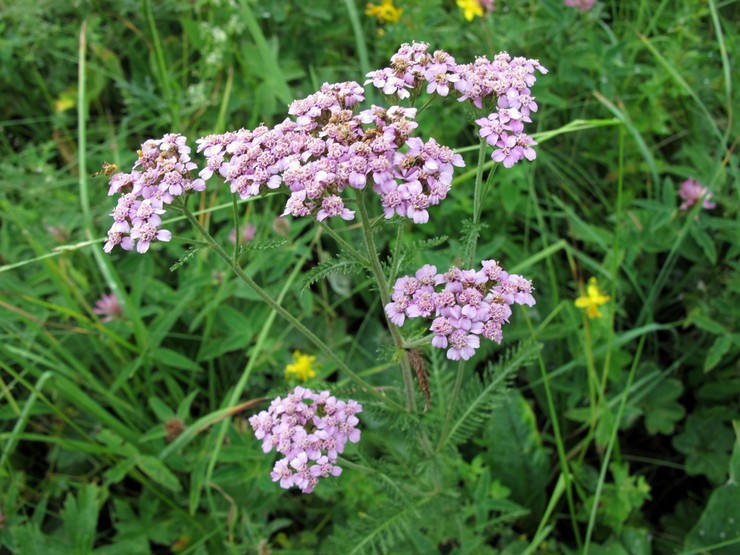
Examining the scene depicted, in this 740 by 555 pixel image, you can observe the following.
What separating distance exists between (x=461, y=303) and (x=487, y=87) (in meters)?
0.53

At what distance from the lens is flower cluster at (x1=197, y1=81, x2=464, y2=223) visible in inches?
55.5

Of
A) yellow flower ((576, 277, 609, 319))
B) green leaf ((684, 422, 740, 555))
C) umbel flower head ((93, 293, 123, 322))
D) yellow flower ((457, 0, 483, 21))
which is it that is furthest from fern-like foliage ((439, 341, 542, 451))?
yellow flower ((457, 0, 483, 21))

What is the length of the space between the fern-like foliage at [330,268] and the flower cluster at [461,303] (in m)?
0.13

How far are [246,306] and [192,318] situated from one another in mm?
238

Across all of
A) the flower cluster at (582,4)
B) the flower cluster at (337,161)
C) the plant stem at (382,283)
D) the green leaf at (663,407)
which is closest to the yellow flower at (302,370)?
the plant stem at (382,283)

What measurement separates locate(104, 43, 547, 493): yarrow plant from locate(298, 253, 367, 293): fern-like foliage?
16 mm

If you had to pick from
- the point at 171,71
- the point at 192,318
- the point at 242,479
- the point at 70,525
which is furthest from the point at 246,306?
the point at 171,71

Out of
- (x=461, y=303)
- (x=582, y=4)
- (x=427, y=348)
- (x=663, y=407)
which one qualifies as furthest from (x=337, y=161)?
(x=582, y=4)

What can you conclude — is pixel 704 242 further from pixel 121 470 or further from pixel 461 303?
pixel 121 470

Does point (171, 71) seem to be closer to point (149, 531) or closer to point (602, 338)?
point (149, 531)

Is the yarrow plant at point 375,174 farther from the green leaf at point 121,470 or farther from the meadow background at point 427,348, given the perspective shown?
the green leaf at point 121,470

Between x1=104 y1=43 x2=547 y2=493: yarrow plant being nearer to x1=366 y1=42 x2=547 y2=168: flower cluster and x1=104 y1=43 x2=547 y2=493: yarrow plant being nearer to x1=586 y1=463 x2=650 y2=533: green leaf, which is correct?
x1=366 y1=42 x2=547 y2=168: flower cluster

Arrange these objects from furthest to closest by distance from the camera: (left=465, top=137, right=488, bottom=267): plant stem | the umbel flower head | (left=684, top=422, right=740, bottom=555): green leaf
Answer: the umbel flower head → (left=684, top=422, right=740, bottom=555): green leaf → (left=465, top=137, right=488, bottom=267): plant stem

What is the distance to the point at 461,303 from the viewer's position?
150cm
